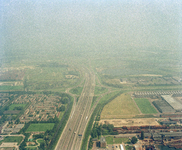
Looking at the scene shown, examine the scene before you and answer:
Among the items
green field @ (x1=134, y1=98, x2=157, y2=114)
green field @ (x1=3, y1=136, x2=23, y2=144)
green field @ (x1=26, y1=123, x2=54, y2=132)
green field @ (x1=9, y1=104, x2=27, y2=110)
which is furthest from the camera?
green field @ (x1=9, y1=104, x2=27, y2=110)

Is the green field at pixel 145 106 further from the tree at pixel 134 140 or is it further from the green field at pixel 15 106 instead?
the green field at pixel 15 106

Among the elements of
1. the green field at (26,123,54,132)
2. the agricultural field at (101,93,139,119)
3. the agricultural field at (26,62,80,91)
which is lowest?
the green field at (26,123,54,132)

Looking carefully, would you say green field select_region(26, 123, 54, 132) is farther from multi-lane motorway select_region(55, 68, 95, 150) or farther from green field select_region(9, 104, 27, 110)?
green field select_region(9, 104, 27, 110)

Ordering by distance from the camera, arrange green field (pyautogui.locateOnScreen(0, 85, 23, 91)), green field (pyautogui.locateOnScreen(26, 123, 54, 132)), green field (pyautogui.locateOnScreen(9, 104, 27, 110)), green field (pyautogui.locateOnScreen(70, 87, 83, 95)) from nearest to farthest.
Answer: green field (pyautogui.locateOnScreen(26, 123, 54, 132)) → green field (pyautogui.locateOnScreen(9, 104, 27, 110)) → green field (pyautogui.locateOnScreen(70, 87, 83, 95)) → green field (pyautogui.locateOnScreen(0, 85, 23, 91))

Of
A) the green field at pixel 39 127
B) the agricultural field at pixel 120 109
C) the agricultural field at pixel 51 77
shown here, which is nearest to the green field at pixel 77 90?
the agricultural field at pixel 51 77

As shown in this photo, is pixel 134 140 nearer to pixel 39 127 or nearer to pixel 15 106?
pixel 39 127

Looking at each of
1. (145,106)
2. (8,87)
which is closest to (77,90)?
(145,106)

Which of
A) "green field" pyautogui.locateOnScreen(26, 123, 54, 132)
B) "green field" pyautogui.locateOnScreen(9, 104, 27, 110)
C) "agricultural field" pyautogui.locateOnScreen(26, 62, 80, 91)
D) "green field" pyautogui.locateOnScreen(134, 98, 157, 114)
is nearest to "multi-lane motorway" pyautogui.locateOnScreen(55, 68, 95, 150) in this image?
"green field" pyautogui.locateOnScreen(26, 123, 54, 132)

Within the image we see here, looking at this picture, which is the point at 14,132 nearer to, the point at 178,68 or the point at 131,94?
the point at 131,94
